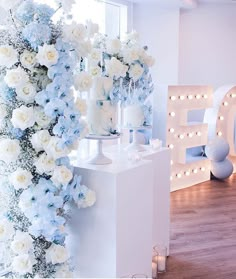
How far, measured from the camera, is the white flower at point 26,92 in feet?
6.14

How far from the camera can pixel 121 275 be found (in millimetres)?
2312

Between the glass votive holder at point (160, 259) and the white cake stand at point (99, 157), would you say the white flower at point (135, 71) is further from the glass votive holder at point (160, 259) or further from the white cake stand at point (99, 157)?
the glass votive holder at point (160, 259)

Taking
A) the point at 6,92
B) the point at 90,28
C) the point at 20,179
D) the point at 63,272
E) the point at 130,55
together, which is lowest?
the point at 63,272

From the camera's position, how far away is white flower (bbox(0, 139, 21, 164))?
6.13ft

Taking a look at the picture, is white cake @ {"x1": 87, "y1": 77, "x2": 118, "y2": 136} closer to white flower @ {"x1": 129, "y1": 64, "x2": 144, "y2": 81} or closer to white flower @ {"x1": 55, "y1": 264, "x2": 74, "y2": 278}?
white flower @ {"x1": 129, "y1": 64, "x2": 144, "y2": 81}

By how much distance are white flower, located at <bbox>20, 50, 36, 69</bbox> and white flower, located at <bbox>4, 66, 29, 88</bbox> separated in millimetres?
50

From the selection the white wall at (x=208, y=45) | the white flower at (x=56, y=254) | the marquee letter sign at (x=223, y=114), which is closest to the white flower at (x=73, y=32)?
the white flower at (x=56, y=254)

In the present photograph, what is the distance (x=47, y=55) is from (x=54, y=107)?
0.24m

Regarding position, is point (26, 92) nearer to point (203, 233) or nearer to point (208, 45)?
point (203, 233)

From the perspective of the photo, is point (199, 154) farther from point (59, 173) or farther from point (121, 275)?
point (59, 173)

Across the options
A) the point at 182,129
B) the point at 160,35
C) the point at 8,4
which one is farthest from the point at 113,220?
the point at 160,35

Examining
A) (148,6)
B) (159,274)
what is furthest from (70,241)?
(148,6)

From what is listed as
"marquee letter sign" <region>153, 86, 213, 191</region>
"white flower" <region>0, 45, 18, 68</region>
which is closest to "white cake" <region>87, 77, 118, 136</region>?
"white flower" <region>0, 45, 18, 68</region>

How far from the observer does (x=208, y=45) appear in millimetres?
6512
